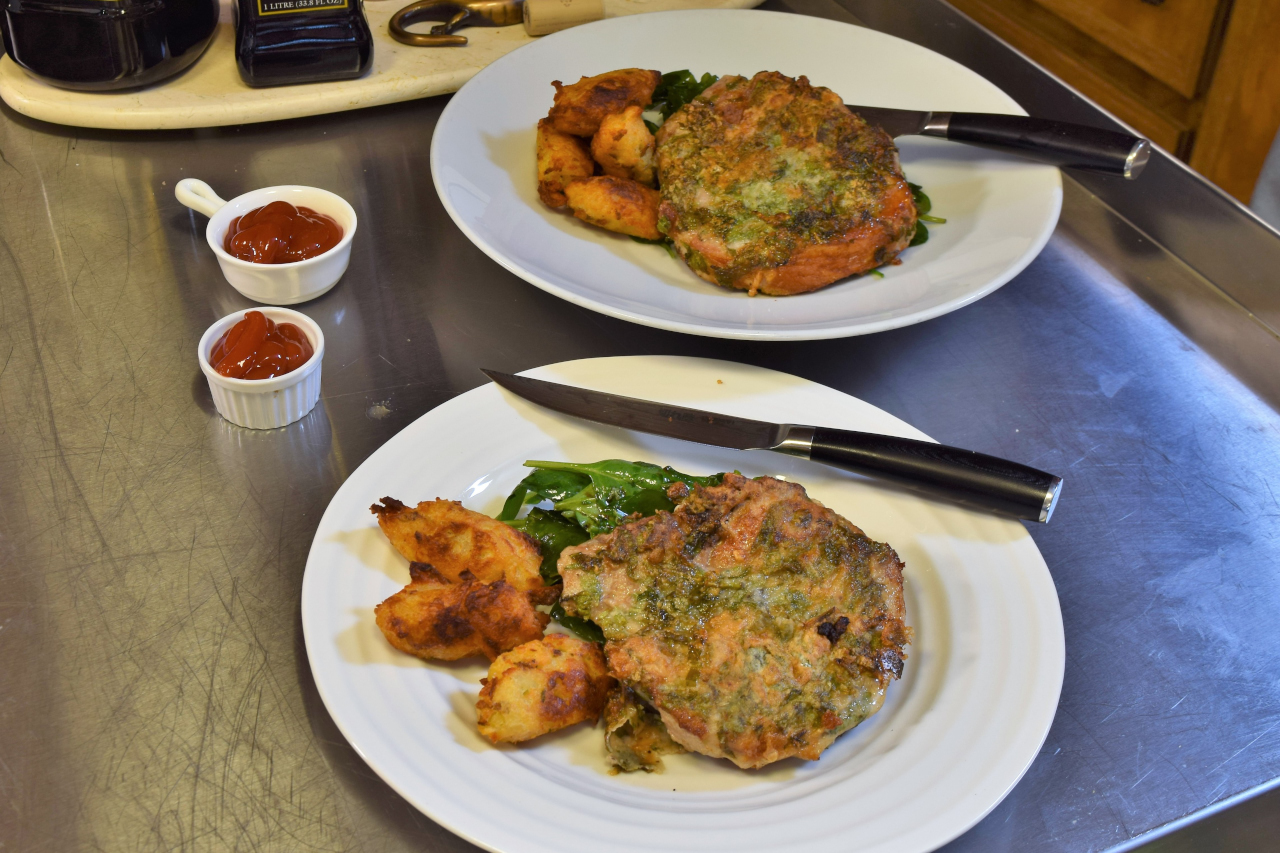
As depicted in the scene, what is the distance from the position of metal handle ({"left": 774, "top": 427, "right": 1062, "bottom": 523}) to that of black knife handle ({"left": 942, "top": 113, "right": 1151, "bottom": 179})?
651 millimetres

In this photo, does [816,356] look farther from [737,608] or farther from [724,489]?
[737,608]

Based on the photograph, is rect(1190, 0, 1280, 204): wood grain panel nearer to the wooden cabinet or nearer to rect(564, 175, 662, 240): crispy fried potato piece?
the wooden cabinet

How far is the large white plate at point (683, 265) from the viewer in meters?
1.38

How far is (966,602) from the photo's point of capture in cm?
108

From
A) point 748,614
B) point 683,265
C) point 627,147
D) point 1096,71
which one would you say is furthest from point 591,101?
point 1096,71

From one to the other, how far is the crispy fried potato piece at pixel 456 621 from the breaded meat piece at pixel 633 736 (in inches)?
4.5

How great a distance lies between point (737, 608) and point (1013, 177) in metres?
0.98

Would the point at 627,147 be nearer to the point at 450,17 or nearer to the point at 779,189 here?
the point at 779,189

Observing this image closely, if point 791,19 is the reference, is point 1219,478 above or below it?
below

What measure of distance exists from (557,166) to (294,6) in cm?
63

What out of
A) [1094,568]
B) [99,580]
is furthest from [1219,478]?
[99,580]

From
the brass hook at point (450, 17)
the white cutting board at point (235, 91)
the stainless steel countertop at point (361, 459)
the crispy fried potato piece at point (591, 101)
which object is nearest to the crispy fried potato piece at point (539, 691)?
the stainless steel countertop at point (361, 459)

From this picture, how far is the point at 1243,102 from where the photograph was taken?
8.21 feet

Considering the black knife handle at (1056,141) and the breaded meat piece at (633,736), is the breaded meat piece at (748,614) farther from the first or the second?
the black knife handle at (1056,141)
